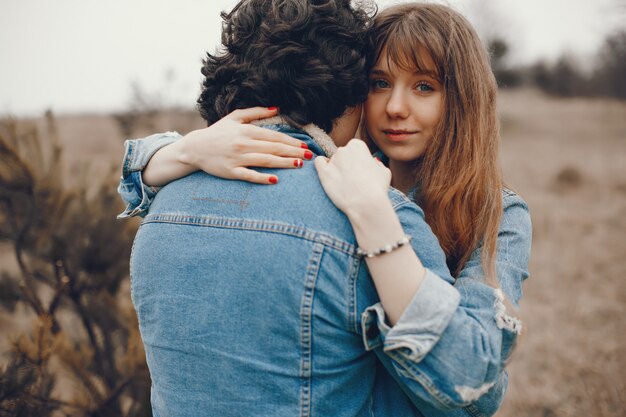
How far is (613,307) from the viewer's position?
5438 mm

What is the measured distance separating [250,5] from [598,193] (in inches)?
423

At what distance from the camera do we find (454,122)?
188cm

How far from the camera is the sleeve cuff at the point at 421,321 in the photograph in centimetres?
114

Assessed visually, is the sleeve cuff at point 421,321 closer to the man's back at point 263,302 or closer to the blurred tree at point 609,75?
Answer: the man's back at point 263,302

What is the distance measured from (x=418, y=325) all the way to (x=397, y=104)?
37.4 inches

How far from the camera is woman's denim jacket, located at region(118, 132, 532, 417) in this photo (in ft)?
3.78

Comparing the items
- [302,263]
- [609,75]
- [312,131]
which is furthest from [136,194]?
[609,75]

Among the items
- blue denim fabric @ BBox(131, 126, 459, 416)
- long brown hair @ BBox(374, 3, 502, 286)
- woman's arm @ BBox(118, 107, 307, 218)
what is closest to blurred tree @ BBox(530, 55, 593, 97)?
long brown hair @ BBox(374, 3, 502, 286)

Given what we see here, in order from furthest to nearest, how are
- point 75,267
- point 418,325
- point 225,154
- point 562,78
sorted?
point 562,78 → point 75,267 → point 225,154 → point 418,325

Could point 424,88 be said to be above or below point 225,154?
above

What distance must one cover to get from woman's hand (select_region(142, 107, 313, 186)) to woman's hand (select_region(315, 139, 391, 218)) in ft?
0.29

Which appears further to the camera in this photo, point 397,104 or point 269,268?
point 397,104

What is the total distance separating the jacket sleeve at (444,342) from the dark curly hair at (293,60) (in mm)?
427

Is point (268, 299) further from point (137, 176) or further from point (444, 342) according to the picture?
point (137, 176)
